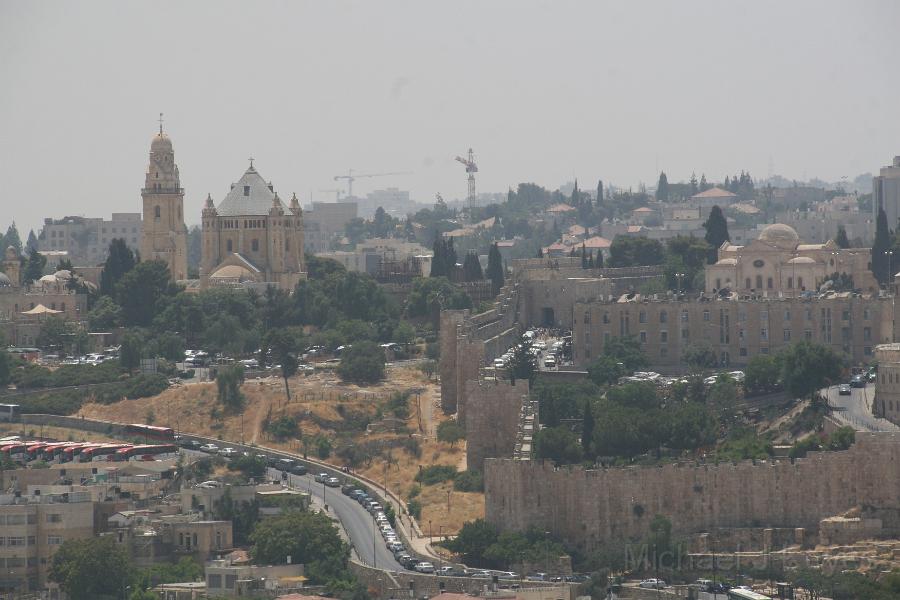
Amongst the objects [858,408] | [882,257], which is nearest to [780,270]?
[882,257]

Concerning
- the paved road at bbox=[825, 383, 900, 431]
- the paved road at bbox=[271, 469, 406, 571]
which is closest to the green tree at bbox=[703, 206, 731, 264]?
the paved road at bbox=[825, 383, 900, 431]

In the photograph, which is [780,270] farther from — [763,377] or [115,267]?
[115,267]

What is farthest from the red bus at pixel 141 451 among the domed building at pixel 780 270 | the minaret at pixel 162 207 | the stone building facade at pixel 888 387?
the minaret at pixel 162 207

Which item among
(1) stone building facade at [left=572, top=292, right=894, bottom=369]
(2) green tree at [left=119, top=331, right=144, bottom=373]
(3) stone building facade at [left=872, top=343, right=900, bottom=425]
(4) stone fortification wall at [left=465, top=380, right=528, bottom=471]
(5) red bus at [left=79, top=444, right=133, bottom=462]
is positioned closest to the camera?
(3) stone building facade at [left=872, top=343, right=900, bottom=425]

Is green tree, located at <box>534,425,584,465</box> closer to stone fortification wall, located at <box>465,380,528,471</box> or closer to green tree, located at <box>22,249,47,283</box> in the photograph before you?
stone fortification wall, located at <box>465,380,528,471</box>

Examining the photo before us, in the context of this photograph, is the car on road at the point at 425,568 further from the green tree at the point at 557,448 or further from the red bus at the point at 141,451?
the red bus at the point at 141,451

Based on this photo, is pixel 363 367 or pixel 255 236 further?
pixel 255 236
